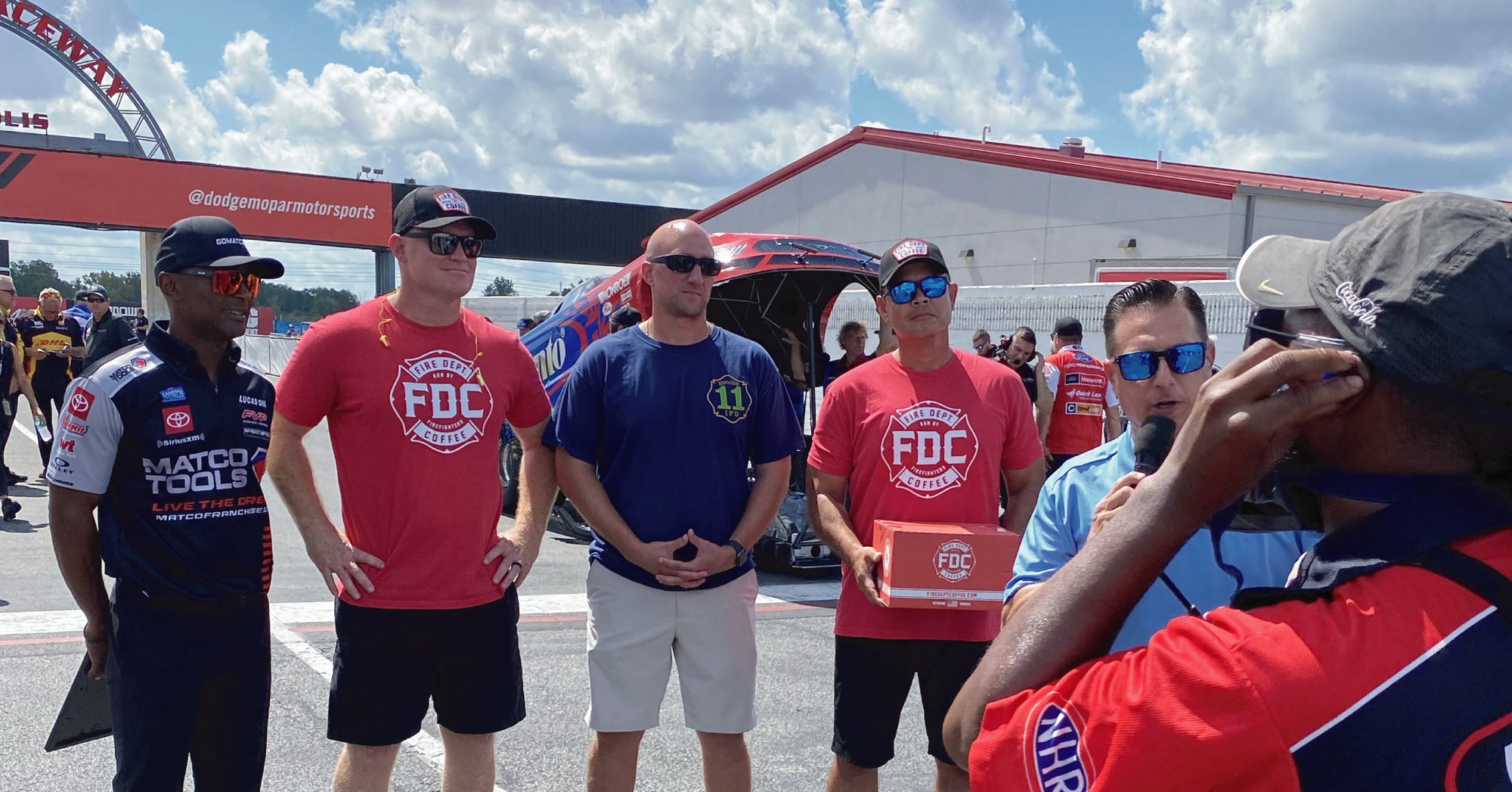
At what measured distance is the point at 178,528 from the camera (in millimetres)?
2777

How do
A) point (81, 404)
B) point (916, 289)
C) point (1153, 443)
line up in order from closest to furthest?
point (1153, 443) → point (81, 404) → point (916, 289)

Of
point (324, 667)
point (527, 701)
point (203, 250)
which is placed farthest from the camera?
point (324, 667)

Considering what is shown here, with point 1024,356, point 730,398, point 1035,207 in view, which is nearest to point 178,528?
point 730,398

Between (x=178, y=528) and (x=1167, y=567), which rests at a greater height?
(x=1167, y=567)

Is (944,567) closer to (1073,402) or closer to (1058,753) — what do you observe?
(1058,753)

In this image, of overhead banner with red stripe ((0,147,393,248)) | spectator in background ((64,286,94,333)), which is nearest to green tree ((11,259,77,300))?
overhead banner with red stripe ((0,147,393,248))

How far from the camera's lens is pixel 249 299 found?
3027 mm

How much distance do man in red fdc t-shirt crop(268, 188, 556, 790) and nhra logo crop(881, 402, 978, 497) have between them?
49.6 inches

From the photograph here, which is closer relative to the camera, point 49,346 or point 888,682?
point 888,682

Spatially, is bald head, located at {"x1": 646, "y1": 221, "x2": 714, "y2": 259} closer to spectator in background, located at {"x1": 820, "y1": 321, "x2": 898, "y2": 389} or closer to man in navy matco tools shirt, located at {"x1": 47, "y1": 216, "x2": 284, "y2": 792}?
man in navy matco tools shirt, located at {"x1": 47, "y1": 216, "x2": 284, "y2": 792}

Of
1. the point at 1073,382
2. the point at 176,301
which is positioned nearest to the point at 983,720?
the point at 176,301

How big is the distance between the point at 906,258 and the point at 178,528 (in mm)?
2433

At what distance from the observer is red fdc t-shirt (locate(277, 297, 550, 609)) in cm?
303

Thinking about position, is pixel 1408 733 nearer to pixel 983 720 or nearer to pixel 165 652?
pixel 983 720
